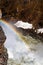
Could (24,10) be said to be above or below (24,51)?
below

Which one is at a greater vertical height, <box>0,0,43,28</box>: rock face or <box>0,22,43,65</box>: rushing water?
<box>0,22,43,65</box>: rushing water

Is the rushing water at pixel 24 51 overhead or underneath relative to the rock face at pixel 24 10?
overhead

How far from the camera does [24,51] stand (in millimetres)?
16953

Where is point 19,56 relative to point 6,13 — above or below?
above

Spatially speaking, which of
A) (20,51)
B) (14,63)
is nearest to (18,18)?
(20,51)

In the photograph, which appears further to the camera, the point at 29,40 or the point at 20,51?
the point at 29,40

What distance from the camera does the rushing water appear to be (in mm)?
14664

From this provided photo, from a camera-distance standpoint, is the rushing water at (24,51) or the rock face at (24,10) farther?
the rock face at (24,10)

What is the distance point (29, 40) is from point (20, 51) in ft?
10.9

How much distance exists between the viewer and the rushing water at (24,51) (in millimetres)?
14664

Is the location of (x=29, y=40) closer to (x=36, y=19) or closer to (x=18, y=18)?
(x=36, y=19)

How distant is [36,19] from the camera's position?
2653 cm

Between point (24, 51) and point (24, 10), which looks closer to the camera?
point (24, 51)

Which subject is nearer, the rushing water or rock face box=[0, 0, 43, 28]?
the rushing water
